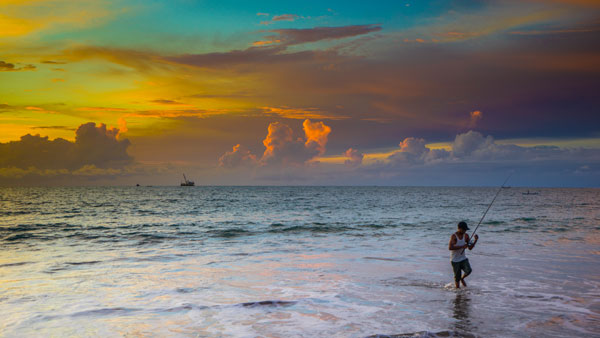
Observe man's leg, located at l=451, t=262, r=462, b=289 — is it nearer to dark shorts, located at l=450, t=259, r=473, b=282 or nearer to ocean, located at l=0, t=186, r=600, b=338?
dark shorts, located at l=450, t=259, r=473, b=282

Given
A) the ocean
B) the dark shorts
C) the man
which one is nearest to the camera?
the ocean

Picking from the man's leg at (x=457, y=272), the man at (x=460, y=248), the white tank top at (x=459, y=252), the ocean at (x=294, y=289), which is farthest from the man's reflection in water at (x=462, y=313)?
the white tank top at (x=459, y=252)

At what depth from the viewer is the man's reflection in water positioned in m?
7.93

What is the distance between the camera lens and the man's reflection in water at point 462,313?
7.93 meters

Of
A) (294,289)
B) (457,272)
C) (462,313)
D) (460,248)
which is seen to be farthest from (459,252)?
(294,289)

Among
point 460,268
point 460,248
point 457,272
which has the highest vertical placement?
point 460,248

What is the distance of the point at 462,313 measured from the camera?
897 cm

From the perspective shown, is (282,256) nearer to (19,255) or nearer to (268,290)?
(268,290)

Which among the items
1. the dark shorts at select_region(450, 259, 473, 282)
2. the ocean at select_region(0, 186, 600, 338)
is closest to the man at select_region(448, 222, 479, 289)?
the dark shorts at select_region(450, 259, 473, 282)

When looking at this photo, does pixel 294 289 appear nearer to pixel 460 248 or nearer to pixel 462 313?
pixel 462 313

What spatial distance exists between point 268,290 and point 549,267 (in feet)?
34.5

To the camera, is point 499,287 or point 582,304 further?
point 499,287

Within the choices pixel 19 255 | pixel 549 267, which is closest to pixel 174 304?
pixel 19 255

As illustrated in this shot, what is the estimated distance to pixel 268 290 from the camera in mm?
11172
